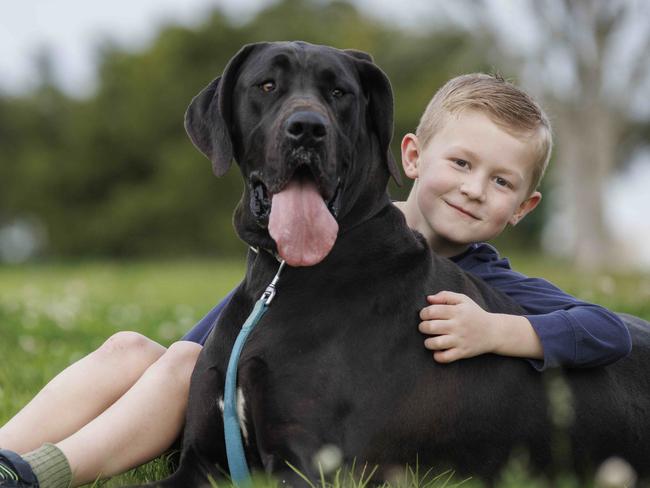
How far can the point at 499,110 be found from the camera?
4.07m

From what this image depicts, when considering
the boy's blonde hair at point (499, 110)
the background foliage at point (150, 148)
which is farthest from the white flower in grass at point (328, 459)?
the background foliage at point (150, 148)

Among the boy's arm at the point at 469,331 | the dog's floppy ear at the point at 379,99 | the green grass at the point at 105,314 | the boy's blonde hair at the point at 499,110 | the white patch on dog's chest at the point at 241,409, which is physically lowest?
the green grass at the point at 105,314

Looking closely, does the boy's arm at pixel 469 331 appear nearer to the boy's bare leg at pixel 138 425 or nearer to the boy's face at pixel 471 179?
the boy's face at pixel 471 179

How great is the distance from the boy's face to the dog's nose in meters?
1.07

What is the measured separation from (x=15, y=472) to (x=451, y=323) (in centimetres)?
154

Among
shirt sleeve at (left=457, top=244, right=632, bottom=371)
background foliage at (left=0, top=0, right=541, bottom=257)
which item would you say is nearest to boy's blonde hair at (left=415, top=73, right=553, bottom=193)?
shirt sleeve at (left=457, top=244, right=632, bottom=371)

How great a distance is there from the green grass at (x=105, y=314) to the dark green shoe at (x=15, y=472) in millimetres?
428

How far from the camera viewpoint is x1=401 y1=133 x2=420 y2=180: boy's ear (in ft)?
14.3

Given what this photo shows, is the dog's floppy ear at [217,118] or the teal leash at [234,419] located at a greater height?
the dog's floppy ear at [217,118]

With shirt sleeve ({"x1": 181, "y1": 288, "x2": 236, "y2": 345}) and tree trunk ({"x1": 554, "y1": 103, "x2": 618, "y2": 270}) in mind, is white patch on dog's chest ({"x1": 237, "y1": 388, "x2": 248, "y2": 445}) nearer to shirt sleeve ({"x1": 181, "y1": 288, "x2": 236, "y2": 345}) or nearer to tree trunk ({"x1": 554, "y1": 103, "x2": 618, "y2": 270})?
shirt sleeve ({"x1": 181, "y1": 288, "x2": 236, "y2": 345})

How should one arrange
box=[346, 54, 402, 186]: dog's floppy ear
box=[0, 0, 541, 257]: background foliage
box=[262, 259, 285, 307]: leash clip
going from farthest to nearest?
box=[0, 0, 541, 257]: background foliage → box=[346, 54, 402, 186]: dog's floppy ear → box=[262, 259, 285, 307]: leash clip

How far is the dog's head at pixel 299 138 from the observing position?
3.21m

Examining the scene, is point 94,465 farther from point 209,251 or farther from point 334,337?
→ point 209,251

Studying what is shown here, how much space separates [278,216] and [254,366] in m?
0.52
